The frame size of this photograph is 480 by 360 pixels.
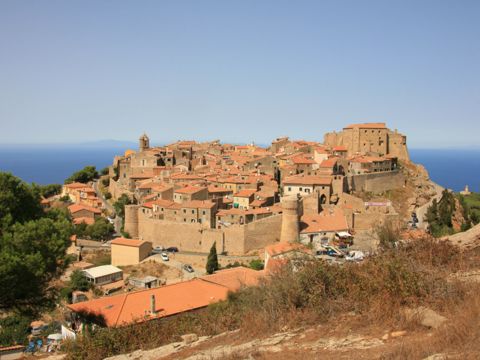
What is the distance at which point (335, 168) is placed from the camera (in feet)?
121

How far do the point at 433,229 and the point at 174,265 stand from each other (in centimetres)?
1639

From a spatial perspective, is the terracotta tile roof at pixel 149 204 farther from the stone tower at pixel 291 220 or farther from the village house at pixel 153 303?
the village house at pixel 153 303

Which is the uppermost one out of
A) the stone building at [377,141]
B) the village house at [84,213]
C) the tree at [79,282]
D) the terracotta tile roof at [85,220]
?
the stone building at [377,141]

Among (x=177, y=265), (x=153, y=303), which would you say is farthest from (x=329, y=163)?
(x=153, y=303)

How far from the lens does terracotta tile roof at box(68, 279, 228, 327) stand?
15.8 metres

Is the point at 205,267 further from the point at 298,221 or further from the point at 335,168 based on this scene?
the point at 335,168

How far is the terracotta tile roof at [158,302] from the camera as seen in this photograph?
1584cm

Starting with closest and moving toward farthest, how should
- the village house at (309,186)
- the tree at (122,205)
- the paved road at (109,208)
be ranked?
the village house at (309,186)
the paved road at (109,208)
the tree at (122,205)

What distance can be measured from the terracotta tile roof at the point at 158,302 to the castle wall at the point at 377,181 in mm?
20370

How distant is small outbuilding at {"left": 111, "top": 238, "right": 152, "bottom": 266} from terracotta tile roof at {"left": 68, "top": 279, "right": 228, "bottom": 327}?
12757 mm

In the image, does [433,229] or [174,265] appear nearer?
[433,229]

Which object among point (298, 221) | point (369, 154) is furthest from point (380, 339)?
point (369, 154)

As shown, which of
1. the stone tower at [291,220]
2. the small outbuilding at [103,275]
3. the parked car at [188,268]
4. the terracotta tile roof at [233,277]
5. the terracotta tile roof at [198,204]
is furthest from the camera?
the terracotta tile roof at [198,204]

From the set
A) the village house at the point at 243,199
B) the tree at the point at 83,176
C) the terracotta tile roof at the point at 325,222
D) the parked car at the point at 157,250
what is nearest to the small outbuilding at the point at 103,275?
the parked car at the point at 157,250
